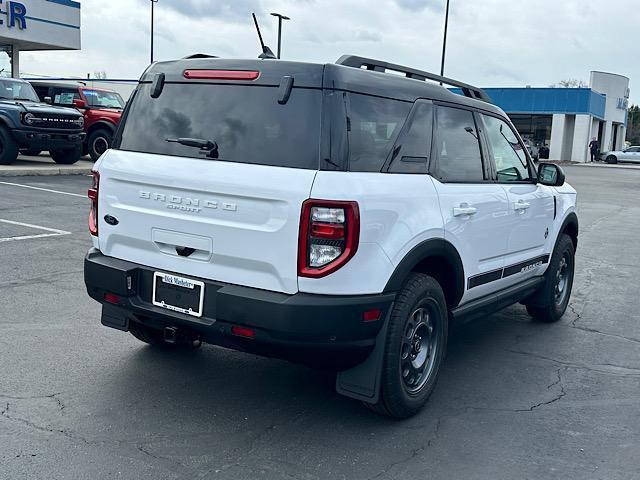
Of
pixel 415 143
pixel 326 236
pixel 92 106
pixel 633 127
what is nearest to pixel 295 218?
pixel 326 236

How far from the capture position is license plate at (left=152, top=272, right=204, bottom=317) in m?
3.79

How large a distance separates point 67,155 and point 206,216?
15.8 metres

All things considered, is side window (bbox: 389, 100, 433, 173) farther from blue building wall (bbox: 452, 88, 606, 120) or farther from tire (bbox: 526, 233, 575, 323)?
blue building wall (bbox: 452, 88, 606, 120)

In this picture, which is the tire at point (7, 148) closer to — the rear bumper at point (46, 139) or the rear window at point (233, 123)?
the rear bumper at point (46, 139)

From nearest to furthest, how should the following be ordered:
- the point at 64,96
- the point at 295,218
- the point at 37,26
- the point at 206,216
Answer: the point at 295,218
the point at 206,216
the point at 64,96
the point at 37,26

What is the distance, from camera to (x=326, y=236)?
3516mm

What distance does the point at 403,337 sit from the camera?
3994 millimetres

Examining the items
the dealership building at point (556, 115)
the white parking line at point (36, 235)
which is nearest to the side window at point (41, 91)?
the white parking line at point (36, 235)

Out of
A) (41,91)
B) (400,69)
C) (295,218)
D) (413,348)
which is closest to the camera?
(295,218)

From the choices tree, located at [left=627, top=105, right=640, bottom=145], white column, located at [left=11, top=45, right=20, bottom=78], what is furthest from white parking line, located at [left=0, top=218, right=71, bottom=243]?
tree, located at [left=627, top=105, right=640, bottom=145]

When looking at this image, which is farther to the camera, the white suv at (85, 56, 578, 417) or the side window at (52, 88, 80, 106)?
the side window at (52, 88, 80, 106)

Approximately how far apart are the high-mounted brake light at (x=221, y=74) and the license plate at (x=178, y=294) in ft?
3.66

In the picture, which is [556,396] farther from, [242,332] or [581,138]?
[581,138]

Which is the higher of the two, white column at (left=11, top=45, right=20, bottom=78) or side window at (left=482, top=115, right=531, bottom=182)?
white column at (left=11, top=45, right=20, bottom=78)
